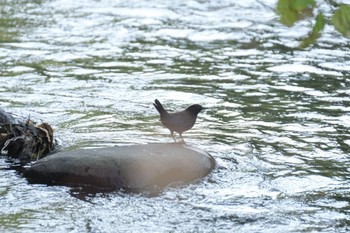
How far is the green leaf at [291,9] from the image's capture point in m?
2.96

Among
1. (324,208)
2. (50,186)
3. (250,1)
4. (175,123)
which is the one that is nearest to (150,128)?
(175,123)

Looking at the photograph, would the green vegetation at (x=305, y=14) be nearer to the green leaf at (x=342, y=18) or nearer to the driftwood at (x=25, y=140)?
the green leaf at (x=342, y=18)

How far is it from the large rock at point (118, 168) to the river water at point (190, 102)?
0.13 meters

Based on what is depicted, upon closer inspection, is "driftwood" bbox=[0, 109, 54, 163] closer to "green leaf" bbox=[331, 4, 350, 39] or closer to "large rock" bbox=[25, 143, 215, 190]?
"large rock" bbox=[25, 143, 215, 190]

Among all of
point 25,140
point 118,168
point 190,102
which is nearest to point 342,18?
point 118,168

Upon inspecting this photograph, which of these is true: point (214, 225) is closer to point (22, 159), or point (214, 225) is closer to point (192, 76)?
point (22, 159)

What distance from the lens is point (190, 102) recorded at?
9.87 metres

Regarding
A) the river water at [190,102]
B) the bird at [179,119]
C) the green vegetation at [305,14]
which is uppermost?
the green vegetation at [305,14]

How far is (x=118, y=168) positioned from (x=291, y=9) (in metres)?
3.99

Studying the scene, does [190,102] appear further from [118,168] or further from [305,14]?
[305,14]

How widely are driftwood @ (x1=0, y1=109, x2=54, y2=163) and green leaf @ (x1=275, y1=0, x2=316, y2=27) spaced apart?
4.96m

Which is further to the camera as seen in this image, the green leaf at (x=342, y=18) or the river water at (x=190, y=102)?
the river water at (x=190, y=102)

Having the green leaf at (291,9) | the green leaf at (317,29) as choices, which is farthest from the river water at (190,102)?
the green leaf at (291,9)

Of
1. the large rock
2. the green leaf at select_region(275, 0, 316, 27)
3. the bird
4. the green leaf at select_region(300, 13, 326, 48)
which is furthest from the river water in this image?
the green leaf at select_region(275, 0, 316, 27)
